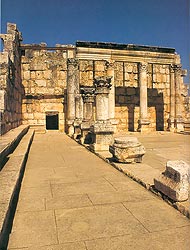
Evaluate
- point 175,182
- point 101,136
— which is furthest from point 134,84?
point 175,182

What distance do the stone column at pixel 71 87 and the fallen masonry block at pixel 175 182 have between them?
41.0 feet

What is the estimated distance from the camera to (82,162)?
22.5ft

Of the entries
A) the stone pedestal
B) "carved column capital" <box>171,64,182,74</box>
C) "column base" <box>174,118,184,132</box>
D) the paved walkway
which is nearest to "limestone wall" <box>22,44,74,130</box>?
"carved column capital" <box>171,64,182,74</box>

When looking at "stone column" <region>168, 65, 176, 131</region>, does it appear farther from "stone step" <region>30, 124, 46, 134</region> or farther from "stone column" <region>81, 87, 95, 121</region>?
"stone step" <region>30, 124, 46, 134</region>

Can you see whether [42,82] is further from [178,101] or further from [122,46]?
[178,101]

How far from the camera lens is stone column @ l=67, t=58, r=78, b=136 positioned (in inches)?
634

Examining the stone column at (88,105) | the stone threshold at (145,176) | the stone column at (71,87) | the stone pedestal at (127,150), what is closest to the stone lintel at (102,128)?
the stone threshold at (145,176)

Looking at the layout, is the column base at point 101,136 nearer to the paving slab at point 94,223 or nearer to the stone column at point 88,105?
the stone column at point 88,105

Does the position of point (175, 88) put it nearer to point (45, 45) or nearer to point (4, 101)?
point (45, 45)

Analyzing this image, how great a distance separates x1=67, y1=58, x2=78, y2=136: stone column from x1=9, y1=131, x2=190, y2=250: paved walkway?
37.4ft

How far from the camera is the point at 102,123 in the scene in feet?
29.2

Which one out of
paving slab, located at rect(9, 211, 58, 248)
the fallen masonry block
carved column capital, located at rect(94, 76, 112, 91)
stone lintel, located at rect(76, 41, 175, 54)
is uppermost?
stone lintel, located at rect(76, 41, 175, 54)

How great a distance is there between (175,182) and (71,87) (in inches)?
544

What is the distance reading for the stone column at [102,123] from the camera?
865 centimetres
